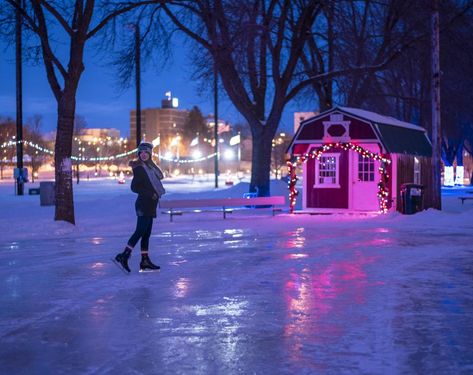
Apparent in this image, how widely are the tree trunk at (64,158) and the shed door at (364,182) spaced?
419 inches

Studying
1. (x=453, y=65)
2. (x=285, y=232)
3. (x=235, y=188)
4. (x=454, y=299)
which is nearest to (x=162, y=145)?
(x=235, y=188)

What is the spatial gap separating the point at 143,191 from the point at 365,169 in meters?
15.1

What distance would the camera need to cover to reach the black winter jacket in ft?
36.2

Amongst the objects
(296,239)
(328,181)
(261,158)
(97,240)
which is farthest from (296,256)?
(261,158)

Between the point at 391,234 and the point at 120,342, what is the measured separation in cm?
1221

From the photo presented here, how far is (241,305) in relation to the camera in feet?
28.3

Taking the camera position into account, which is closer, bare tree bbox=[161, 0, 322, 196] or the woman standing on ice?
the woman standing on ice

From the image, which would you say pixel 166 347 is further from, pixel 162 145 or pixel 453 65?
pixel 162 145

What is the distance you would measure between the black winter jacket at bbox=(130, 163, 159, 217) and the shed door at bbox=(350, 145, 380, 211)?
14.7m

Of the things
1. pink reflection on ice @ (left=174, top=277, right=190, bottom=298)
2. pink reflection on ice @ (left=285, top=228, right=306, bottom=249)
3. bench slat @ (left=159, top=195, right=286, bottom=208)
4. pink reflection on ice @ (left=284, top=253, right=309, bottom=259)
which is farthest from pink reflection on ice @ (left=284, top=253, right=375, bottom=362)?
bench slat @ (left=159, top=195, right=286, bottom=208)

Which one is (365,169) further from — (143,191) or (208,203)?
(143,191)

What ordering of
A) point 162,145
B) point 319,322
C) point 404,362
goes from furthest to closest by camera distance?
point 162,145, point 319,322, point 404,362

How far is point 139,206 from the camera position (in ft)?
36.4

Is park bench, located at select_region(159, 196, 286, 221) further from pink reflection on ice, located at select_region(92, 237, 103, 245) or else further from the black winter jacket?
the black winter jacket
